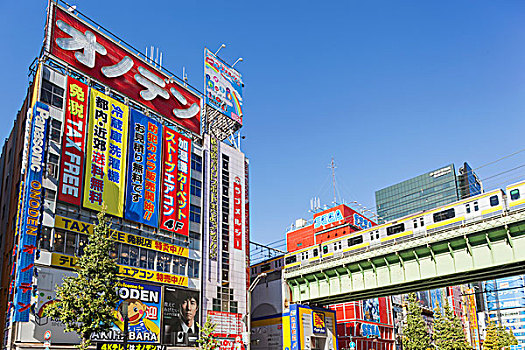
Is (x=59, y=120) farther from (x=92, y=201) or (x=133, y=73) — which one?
(x=133, y=73)

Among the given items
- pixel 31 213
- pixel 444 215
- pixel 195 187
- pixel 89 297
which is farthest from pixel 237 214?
pixel 89 297

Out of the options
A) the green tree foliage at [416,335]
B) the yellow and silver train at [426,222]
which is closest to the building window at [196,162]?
the yellow and silver train at [426,222]

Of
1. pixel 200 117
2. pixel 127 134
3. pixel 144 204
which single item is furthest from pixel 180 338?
pixel 200 117

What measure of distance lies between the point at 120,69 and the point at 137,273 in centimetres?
2343

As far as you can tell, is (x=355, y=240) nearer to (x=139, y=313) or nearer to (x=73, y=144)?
(x=139, y=313)

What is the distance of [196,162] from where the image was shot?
57.8m

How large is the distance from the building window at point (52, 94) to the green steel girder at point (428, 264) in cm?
3751

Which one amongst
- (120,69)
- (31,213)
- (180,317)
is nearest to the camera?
(31,213)

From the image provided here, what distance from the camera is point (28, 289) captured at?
3753cm

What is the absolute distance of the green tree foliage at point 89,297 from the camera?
31.5 meters

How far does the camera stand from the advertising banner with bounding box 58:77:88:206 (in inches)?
1667

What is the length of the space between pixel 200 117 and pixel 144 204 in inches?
672

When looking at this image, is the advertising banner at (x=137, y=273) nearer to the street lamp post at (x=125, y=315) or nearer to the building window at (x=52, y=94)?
the street lamp post at (x=125, y=315)

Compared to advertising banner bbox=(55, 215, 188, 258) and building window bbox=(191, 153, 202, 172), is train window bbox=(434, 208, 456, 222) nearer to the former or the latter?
advertising banner bbox=(55, 215, 188, 258)
